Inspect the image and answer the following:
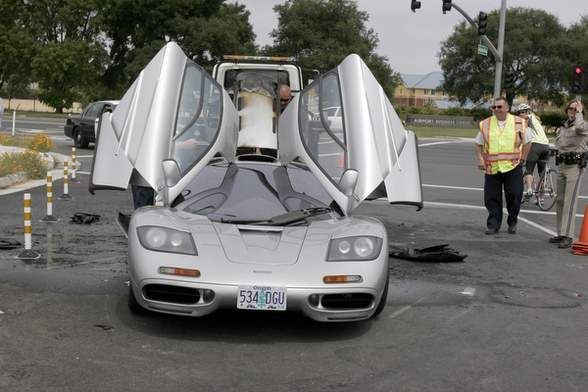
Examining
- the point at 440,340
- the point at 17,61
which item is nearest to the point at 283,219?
the point at 440,340

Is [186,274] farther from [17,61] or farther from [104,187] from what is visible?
[17,61]

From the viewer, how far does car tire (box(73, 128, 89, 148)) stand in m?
22.8

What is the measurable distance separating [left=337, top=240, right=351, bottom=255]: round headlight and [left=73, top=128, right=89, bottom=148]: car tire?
1873 centimetres

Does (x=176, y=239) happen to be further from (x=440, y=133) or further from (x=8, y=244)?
(x=440, y=133)

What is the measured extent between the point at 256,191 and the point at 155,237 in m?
1.31

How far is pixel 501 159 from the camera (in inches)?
397

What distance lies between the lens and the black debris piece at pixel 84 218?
970cm

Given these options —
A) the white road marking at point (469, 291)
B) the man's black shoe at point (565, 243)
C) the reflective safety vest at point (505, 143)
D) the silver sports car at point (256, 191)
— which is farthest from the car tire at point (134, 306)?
the reflective safety vest at point (505, 143)

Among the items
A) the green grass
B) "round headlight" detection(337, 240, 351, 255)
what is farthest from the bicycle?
the green grass

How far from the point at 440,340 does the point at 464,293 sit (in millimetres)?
1582

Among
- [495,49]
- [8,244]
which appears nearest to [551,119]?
[495,49]

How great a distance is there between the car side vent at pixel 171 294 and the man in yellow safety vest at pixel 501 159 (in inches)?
239

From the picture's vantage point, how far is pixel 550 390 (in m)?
4.20

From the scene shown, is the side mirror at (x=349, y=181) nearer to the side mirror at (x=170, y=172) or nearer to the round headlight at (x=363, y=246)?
the round headlight at (x=363, y=246)
